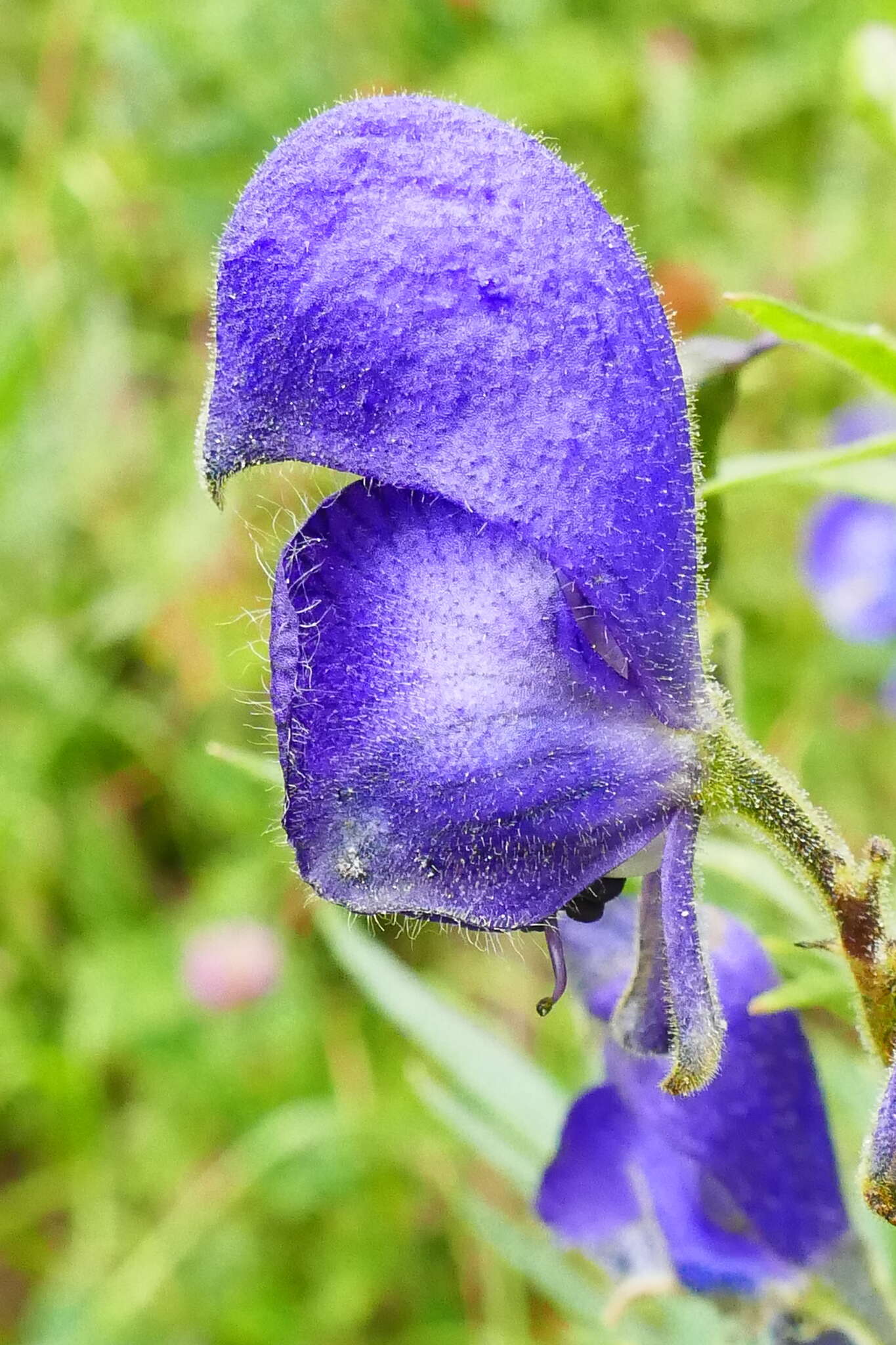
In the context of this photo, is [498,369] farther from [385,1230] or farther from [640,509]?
[385,1230]

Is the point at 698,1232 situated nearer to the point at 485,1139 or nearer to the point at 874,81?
the point at 485,1139

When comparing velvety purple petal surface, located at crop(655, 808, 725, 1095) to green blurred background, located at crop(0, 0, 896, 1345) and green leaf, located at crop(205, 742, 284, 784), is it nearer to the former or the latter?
green leaf, located at crop(205, 742, 284, 784)

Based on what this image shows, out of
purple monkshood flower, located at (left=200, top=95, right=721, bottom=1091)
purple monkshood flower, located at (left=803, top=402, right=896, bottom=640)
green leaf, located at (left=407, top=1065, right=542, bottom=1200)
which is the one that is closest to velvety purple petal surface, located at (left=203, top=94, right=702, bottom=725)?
purple monkshood flower, located at (left=200, top=95, right=721, bottom=1091)

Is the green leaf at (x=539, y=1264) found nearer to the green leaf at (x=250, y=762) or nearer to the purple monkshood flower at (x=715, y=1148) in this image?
the purple monkshood flower at (x=715, y=1148)

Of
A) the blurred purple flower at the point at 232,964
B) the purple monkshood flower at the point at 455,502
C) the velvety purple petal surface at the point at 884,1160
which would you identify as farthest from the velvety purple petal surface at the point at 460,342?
the blurred purple flower at the point at 232,964

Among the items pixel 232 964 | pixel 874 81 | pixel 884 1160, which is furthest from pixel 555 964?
pixel 232 964

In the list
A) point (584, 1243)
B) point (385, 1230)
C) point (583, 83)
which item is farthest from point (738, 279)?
point (584, 1243)
